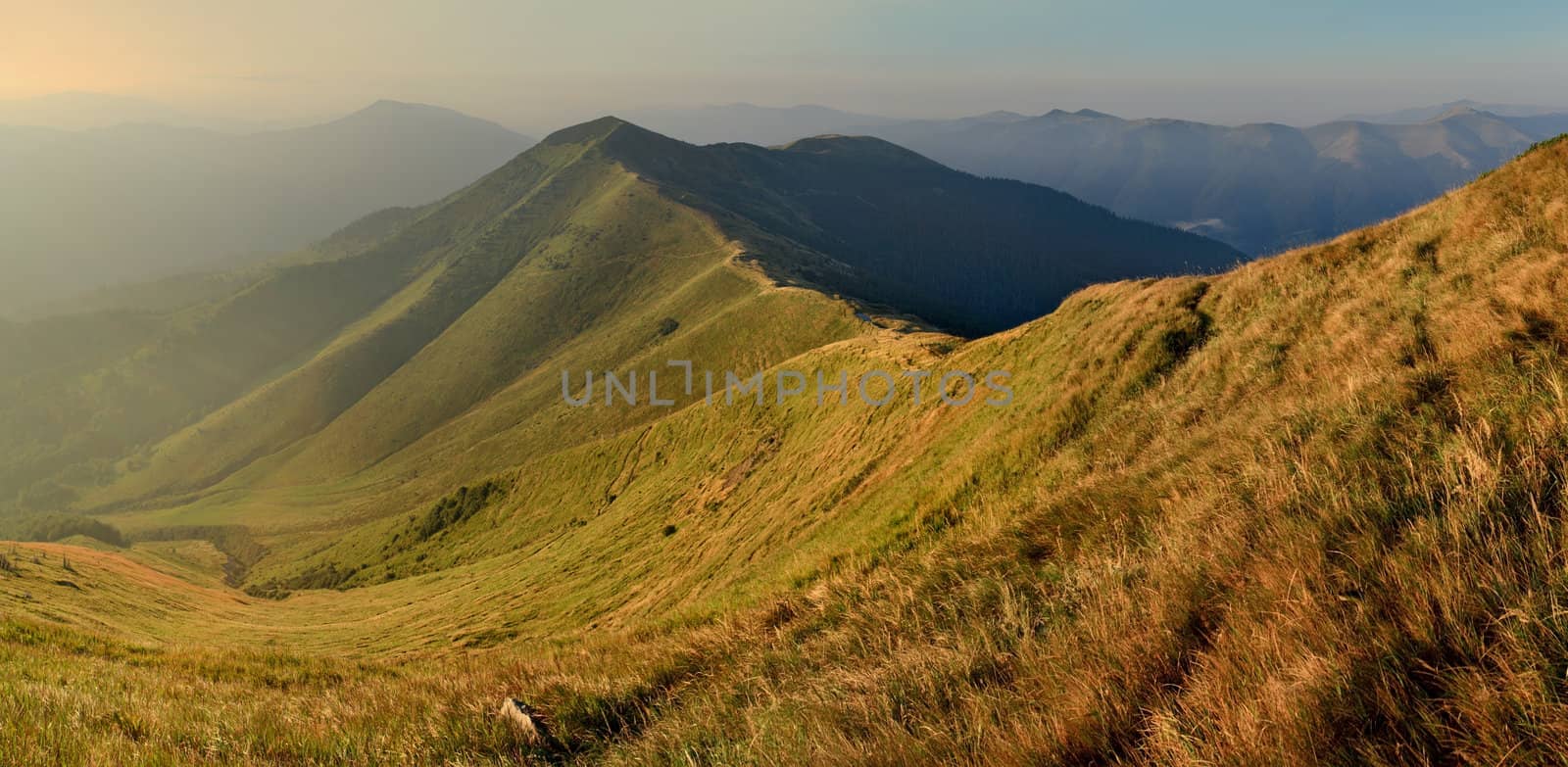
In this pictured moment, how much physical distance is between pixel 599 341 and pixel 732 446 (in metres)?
126

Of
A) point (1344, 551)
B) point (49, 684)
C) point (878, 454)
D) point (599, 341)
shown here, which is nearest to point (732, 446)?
point (878, 454)

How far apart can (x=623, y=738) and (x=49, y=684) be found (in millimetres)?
7434

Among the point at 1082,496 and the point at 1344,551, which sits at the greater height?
the point at 1344,551

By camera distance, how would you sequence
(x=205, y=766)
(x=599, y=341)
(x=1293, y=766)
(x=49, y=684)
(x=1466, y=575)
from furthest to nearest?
(x=599, y=341)
(x=49, y=684)
(x=205, y=766)
(x=1466, y=575)
(x=1293, y=766)

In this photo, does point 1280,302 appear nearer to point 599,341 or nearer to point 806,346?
point 806,346

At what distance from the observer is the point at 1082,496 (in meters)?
7.54

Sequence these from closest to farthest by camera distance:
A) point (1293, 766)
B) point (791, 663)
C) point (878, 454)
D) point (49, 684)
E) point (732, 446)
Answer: point (1293, 766), point (791, 663), point (49, 684), point (878, 454), point (732, 446)

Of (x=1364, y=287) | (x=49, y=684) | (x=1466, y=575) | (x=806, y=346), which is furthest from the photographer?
(x=806, y=346)

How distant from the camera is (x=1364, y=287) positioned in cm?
1315

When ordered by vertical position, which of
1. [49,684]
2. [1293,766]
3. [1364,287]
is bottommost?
[49,684]

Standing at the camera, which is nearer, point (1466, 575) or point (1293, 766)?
point (1293, 766)

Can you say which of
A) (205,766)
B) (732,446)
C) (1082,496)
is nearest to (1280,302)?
(1082,496)

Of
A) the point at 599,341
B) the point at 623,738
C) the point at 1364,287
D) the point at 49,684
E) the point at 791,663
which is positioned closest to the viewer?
the point at 623,738

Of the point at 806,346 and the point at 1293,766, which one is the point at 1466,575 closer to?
the point at 1293,766
